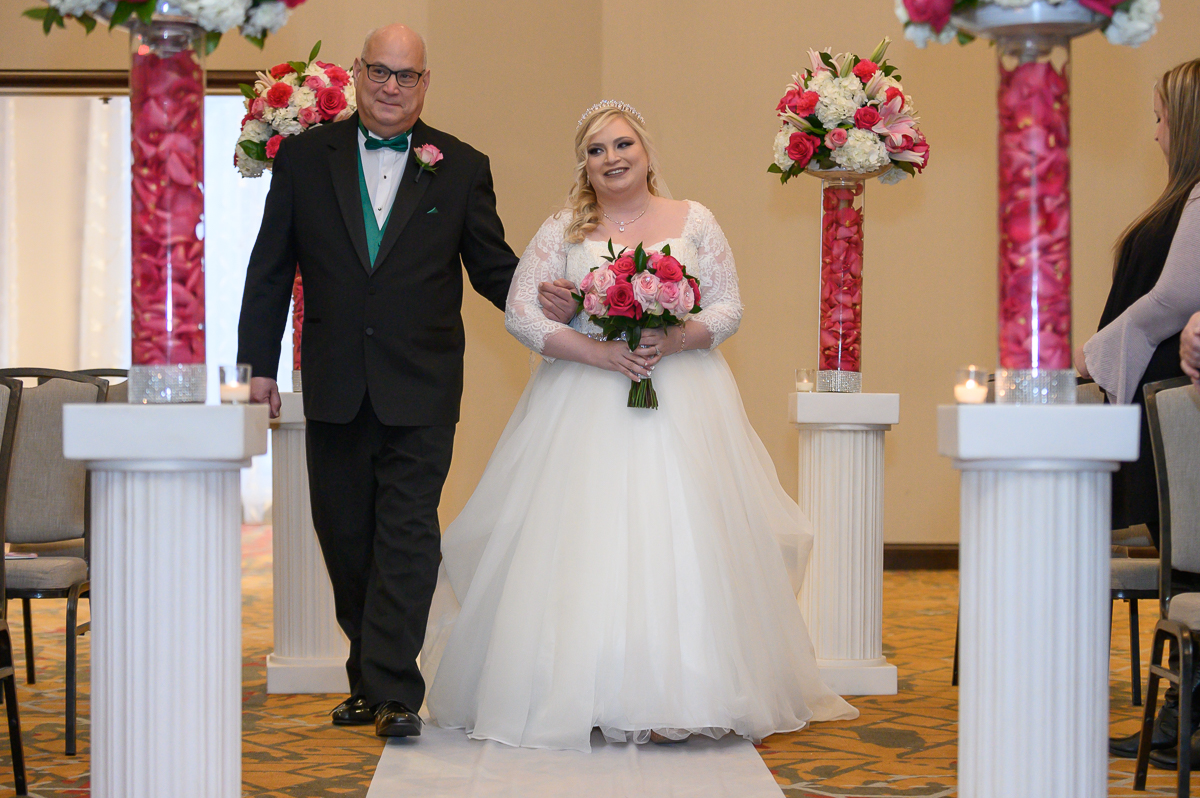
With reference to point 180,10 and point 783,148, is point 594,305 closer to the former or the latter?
point 783,148

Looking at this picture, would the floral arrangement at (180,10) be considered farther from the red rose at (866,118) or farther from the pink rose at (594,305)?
the red rose at (866,118)

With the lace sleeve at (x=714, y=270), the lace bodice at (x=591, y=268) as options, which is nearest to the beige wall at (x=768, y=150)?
the lace bodice at (x=591, y=268)

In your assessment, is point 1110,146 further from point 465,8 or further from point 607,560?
point 607,560

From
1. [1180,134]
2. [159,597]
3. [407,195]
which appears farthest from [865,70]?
[159,597]

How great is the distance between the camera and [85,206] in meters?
9.71

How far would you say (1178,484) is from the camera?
126 inches

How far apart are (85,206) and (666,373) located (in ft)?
24.3

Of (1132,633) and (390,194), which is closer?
(390,194)

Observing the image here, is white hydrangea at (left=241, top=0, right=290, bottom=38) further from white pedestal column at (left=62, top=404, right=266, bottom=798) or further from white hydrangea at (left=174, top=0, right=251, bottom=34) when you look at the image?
white pedestal column at (left=62, top=404, right=266, bottom=798)

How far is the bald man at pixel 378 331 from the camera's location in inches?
148

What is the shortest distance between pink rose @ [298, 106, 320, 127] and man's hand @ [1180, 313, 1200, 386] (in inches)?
117

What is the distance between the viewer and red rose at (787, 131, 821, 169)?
14.5 feet

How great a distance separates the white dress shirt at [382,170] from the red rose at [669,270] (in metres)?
0.93

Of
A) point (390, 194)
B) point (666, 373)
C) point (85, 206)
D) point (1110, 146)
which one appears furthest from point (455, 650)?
point (85, 206)
